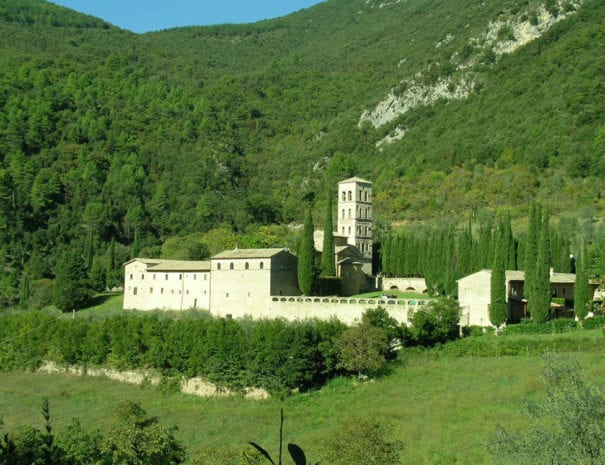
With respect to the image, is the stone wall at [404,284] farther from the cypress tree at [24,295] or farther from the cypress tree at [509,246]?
the cypress tree at [24,295]

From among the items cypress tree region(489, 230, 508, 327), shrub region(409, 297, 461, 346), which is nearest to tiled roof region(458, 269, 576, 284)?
cypress tree region(489, 230, 508, 327)

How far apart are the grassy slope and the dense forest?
32164 millimetres

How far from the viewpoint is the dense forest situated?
311 ft

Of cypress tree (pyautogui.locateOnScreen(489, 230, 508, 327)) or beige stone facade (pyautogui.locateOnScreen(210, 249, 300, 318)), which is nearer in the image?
cypress tree (pyautogui.locateOnScreen(489, 230, 508, 327))

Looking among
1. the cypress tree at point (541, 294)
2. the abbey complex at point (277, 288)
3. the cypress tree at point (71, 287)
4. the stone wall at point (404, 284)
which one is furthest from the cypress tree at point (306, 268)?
the cypress tree at point (71, 287)

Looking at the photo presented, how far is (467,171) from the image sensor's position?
4151 inches

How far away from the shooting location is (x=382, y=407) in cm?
3788

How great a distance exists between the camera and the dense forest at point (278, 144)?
94.8m

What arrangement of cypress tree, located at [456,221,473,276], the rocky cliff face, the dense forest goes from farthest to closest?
the rocky cliff face, the dense forest, cypress tree, located at [456,221,473,276]

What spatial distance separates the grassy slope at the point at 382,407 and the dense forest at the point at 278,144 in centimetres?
3216

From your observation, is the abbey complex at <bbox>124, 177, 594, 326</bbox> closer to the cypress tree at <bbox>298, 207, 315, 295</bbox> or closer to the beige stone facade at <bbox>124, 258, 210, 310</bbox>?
the beige stone facade at <bbox>124, 258, 210, 310</bbox>

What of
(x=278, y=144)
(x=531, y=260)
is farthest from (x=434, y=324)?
(x=278, y=144)

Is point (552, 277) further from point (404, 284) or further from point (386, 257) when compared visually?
point (386, 257)

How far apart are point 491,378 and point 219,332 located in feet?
57.3
